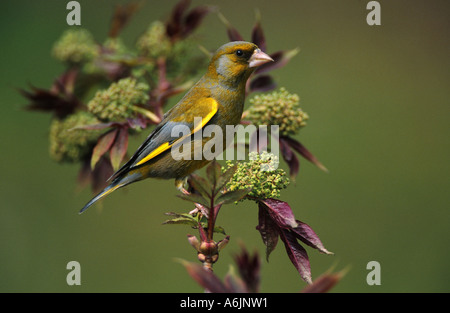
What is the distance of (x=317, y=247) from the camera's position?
3.10ft

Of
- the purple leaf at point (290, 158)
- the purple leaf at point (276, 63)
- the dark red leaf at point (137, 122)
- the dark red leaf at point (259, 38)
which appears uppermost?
the dark red leaf at point (259, 38)

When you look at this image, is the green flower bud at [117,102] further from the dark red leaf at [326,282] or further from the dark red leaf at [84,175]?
the dark red leaf at [326,282]

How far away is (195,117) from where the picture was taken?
1348mm

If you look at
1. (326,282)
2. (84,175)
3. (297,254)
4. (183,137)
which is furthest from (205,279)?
(84,175)

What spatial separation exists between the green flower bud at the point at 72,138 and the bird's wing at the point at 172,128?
26 centimetres

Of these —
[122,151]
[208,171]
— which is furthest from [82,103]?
[208,171]

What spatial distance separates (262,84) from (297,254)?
0.72 meters

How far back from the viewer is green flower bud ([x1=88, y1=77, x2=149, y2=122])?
4.60 ft

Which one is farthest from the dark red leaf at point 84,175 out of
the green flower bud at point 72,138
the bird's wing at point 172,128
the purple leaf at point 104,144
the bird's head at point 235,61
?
the bird's head at point 235,61

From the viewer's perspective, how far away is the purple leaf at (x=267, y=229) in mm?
1002

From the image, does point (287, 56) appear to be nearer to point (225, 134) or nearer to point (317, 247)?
point (225, 134)

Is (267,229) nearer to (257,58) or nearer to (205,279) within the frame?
(205,279)

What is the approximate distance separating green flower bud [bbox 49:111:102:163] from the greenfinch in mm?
272

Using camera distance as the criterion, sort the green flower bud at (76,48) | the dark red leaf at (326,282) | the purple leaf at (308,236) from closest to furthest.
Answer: the dark red leaf at (326,282), the purple leaf at (308,236), the green flower bud at (76,48)
